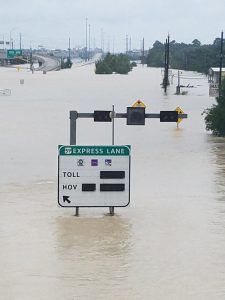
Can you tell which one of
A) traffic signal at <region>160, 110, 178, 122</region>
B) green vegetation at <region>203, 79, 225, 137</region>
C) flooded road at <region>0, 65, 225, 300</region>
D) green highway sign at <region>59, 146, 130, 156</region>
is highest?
traffic signal at <region>160, 110, 178, 122</region>

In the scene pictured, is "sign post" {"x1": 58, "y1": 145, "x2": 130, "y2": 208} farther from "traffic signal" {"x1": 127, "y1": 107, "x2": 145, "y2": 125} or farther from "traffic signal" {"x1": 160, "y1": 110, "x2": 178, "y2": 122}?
"traffic signal" {"x1": 160, "y1": 110, "x2": 178, "y2": 122}

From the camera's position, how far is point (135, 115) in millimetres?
21531

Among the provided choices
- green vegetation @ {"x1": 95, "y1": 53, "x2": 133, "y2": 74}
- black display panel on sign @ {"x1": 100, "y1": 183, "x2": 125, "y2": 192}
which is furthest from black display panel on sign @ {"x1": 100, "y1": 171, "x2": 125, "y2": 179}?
green vegetation @ {"x1": 95, "y1": 53, "x2": 133, "y2": 74}

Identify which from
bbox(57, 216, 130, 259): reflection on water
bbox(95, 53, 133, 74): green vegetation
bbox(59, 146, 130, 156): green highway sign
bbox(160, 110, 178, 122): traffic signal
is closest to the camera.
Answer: bbox(57, 216, 130, 259): reflection on water

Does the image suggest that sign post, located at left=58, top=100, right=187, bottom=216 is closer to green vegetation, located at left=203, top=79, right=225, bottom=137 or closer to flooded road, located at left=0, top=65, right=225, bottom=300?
flooded road, located at left=0, top=65, right=225, bottom=300

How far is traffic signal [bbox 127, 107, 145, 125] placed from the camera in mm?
21422

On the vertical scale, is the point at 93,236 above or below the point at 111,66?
below

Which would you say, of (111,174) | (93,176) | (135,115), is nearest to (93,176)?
(93,176)

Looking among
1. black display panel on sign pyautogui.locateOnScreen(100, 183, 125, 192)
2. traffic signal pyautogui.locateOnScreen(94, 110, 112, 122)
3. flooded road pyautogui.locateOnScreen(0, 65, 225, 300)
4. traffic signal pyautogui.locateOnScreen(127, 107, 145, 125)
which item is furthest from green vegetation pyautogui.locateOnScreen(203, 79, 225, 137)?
black display panel on sign pyautogui.locateOnScreen(100, 183, 125, 192)

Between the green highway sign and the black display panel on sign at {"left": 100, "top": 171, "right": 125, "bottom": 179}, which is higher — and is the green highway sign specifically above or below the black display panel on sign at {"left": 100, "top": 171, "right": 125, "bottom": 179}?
above

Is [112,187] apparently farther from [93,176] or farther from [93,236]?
[93,236]

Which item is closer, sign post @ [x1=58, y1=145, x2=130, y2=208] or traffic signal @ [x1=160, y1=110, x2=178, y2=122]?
sign post @ [x1=58, y1=145, x2=130, y2=208]

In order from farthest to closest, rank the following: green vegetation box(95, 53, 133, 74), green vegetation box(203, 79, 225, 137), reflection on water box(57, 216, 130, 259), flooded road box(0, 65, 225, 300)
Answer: green vegetation box(95, 53, 133, 74) < green vegetation box(203, 79, 225, 137) < reflection on water box(57, 216, 130, 259) < flooded road box(0, 65, 225, 300)

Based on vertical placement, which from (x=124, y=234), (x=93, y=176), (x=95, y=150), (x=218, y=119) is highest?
(x=95, y=150)
